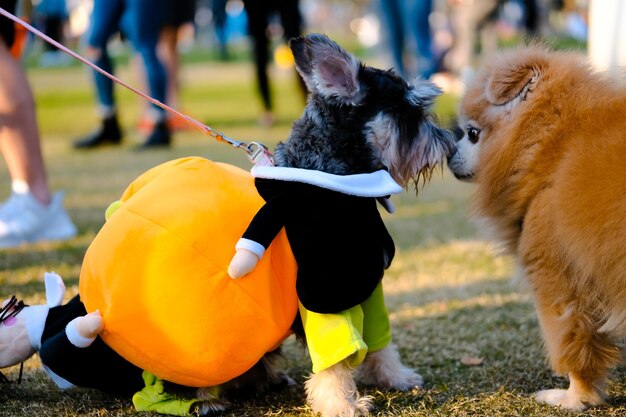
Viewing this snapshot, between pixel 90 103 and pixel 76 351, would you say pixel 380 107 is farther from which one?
pixel 90 103

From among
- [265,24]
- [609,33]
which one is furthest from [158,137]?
[609,33]

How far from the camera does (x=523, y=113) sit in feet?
7.98

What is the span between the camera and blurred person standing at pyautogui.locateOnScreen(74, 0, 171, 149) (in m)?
7.09

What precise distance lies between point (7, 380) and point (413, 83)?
66.9 inches

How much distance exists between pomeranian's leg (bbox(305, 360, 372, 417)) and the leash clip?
0.67 meters

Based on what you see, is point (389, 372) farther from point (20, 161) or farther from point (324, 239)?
point (20, 161)

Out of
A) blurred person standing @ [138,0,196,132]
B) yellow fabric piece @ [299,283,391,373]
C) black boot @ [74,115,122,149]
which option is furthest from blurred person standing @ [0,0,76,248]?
blurred person standing @ [138,0,196,132]

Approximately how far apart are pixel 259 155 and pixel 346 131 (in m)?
0.30

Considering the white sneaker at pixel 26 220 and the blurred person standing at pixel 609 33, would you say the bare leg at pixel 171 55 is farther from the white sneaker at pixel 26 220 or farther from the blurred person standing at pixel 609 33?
the blurred person standing at pixel 609 33

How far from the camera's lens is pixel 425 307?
3469 mm

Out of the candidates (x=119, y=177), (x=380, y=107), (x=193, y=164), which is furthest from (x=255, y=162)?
(x=119, y=177)

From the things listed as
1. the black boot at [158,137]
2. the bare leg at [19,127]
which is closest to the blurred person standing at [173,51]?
the black boot at [158,137]

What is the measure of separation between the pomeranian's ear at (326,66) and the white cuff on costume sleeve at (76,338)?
3.30 feet

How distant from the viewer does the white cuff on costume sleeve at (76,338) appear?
2154 mm
